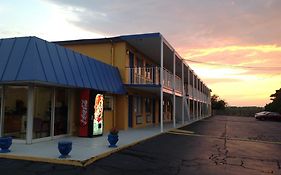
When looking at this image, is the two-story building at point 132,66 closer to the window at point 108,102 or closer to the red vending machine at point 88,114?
the window at point 108,102

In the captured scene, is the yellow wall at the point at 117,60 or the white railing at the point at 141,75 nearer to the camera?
the yellow wall at the point at 117,60

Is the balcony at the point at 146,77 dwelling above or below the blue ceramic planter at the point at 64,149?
above

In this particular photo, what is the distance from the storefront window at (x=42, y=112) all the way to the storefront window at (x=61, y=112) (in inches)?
24.1

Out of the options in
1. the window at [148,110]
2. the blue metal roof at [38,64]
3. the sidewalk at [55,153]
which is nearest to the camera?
the sidewalk at [55,153]

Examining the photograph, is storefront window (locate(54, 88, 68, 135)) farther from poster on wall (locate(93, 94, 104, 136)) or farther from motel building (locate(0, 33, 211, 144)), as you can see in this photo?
poster on wall (locate(93, 94, 104, 136))

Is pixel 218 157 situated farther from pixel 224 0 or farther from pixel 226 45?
pixel 226 45

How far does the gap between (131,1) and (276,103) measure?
4638cm

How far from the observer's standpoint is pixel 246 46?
84.5 ft

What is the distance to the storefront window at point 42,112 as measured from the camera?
516 inches

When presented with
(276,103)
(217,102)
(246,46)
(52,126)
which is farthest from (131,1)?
(217,102)

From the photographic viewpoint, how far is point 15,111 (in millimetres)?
13227

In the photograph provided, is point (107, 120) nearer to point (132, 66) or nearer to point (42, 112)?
point (132, 66)

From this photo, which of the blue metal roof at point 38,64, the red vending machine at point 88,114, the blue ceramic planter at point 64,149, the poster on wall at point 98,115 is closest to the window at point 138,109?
the poster on wall at point 98,115

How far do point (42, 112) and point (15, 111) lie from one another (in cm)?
108
